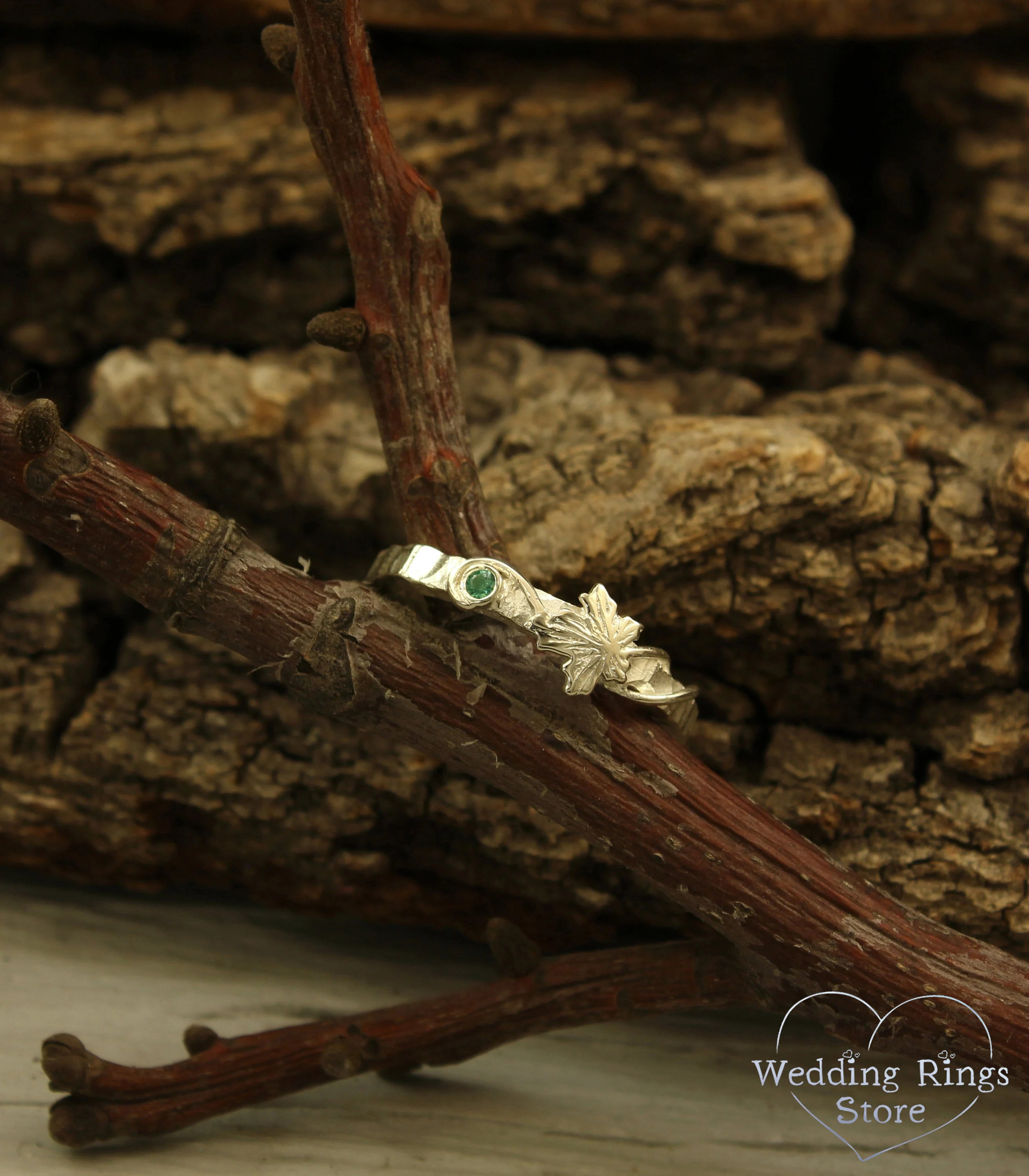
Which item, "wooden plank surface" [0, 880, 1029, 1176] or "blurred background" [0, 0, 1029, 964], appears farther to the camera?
"blurred background" [0, 0, 1029, 964]

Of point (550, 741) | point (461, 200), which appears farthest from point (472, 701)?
point (461, 200)

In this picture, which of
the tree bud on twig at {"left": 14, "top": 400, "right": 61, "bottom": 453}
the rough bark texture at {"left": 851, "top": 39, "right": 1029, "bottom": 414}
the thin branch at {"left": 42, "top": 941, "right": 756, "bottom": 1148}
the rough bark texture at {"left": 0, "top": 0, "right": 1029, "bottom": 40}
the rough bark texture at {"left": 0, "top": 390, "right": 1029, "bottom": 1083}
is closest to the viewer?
the tree bud on twig at {"left": 14, "top": 400, "right": 61, "bottom": 453}

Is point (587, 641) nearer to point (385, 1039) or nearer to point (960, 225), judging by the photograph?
point (385, 1039)

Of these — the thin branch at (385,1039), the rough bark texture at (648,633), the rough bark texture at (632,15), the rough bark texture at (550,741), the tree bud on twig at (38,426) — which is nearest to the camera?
the tree bud on twig at (38,426)

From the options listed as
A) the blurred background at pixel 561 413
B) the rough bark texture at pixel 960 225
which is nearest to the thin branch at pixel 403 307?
the blurred background at pixel 561 413

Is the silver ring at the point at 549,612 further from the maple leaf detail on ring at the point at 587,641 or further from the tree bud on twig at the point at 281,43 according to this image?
the tree bud on twig at the point at 281,43

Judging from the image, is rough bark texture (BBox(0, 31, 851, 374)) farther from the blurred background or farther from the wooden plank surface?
the wooden plank surface

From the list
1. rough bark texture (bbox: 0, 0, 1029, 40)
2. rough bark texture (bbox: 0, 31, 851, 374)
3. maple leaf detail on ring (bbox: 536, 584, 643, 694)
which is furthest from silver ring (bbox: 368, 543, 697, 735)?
rough bark texture (bbox: 0, 0, 1029, 40)
